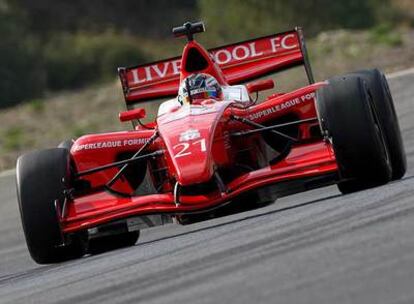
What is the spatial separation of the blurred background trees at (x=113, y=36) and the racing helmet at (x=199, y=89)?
2814cm

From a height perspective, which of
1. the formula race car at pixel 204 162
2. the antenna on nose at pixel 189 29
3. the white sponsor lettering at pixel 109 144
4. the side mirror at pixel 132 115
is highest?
the antenna on nose at pixel 189 29

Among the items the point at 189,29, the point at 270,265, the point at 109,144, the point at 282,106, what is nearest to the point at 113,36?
the point at 189,29

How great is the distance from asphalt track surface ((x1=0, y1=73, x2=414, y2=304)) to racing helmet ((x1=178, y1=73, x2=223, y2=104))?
55.6 inches

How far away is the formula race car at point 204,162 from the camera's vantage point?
9375mm

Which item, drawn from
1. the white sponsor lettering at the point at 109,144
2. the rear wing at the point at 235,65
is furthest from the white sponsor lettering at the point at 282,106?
the rear wing at the point at 235,65

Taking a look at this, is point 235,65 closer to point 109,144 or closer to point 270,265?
point 109,144

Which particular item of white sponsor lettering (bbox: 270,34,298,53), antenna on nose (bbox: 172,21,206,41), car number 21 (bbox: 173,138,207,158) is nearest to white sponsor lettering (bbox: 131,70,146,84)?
antenna on nose (bbox: 172,21,206,41)

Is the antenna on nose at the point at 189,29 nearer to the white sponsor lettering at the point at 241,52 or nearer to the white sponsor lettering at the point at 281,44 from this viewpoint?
the white sponsor lettering at the point at 241,52

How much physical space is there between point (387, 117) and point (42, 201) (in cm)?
252

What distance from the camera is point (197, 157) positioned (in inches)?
369

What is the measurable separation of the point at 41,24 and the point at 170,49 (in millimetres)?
10783

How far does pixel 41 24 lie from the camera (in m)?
55.3

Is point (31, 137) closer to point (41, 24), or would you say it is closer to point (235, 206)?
point (235, 206)

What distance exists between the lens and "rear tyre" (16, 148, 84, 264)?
9.48m
